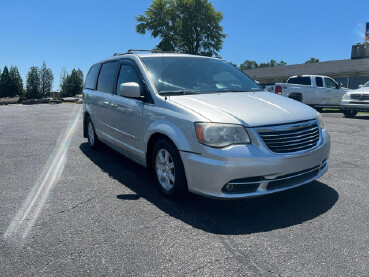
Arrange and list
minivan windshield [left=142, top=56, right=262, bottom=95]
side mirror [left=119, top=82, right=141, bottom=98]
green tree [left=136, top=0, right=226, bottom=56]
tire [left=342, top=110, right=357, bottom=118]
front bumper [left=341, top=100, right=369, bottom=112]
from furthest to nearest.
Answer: green tree [left=136, top=0, right=226, bottom=56], tire [left=342, top=110, right=357, bottom=118], front bumper [left=341, top=100, right=369, bottom=112], minivan windshield [left=142, top=56, right=262, bottom=95], side mirror [left=119, top=82, right=141, bottom=98]

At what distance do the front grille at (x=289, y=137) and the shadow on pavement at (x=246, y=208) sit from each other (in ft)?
2.22

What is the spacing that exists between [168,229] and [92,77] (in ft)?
15.1

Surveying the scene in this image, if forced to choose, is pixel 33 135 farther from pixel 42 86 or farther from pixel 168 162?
pixel 42 86

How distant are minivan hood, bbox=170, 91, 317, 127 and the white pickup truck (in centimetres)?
1352

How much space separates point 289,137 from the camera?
355 cm

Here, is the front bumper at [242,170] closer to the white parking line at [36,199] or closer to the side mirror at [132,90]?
the side mirror at [132,90]

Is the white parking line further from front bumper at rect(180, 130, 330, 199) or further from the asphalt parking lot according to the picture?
front bumper at rect(180, 130, 330, 199)

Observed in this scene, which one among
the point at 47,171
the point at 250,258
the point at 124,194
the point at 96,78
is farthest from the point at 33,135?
the point at 250,258

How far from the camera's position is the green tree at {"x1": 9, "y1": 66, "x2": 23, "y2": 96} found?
290 ft

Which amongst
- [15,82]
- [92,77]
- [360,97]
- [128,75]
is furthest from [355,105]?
[15,82]

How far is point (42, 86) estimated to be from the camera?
99812 mm

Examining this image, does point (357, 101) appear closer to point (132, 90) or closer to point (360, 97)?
point (360, 97)

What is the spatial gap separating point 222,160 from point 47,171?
11.1ft

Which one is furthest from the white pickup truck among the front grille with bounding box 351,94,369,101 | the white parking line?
the white parking line
